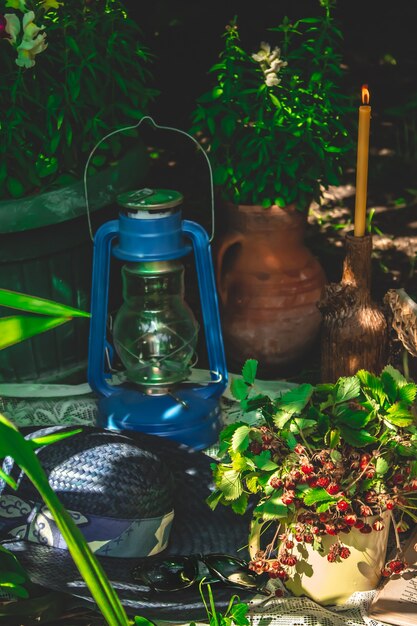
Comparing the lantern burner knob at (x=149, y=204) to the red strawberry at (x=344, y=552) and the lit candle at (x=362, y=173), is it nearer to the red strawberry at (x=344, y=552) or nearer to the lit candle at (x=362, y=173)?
the lit candle at (x=362, y=173)

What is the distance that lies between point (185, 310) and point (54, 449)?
0.81 m

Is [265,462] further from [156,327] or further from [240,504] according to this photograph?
[156,327]

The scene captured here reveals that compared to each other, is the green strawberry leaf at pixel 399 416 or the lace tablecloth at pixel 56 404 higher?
the green strawberry leaf at pixel 399 416

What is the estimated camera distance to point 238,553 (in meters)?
1.95

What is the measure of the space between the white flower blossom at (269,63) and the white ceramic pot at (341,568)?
1342 millimetres

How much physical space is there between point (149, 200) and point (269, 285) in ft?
1.99

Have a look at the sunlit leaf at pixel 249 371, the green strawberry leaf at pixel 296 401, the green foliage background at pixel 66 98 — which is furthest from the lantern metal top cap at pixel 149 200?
the green strawberry leaf at pixel 296 401

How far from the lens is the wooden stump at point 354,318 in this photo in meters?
2.34

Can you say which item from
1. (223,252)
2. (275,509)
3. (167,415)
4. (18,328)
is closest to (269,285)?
(223,252)

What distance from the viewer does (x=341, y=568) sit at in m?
1.81

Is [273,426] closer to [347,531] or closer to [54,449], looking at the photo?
[347,531]

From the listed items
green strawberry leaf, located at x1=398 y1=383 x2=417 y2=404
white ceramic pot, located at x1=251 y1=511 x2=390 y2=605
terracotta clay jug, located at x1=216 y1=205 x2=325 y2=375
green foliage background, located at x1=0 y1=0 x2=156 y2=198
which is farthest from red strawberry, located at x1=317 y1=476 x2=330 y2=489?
green foliage background, located at x1=0 y1=0 x2=156 y2=198

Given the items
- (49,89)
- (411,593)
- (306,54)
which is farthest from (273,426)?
(306,54)

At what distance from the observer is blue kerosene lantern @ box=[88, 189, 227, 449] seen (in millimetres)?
2332
